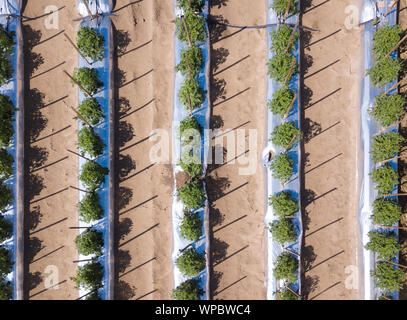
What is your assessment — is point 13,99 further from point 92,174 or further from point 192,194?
point 192,194

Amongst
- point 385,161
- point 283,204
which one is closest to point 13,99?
point 283,204

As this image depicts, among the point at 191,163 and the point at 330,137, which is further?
the point at 330,137

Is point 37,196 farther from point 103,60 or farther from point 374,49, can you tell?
point 374,49

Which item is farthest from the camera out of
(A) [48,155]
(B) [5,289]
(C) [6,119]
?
(A) [48,155]

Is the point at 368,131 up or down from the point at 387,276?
up

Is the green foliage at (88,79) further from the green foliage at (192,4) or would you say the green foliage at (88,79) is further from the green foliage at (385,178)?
the green foliage at (385,178)

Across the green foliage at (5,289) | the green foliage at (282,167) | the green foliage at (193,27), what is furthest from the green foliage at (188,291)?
the green foliage at (193,27)
